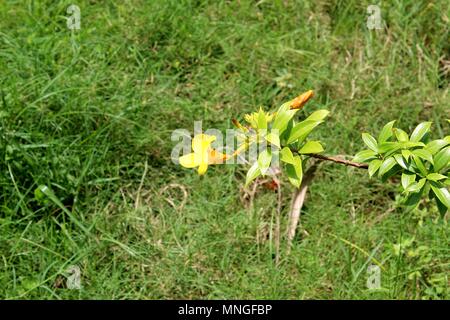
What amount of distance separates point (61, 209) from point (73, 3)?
43.6 inches

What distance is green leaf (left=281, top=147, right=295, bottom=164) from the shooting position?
1559 mm

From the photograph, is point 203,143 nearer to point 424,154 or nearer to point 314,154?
point 314,154

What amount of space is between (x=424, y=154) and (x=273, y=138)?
32 centimetres

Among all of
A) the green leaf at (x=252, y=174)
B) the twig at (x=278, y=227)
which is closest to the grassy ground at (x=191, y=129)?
the twig at (x=278, y=227)

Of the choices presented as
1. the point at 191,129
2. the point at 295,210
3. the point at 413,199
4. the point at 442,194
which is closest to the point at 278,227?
the point at 295,210

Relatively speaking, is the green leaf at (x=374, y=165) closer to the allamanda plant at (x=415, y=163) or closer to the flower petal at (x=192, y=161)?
the allamanda plant at (x=415, y=163)

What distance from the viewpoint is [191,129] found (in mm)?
3232

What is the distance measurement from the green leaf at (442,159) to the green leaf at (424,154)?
0.11 feet

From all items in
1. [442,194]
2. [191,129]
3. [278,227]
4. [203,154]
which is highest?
[191,129]

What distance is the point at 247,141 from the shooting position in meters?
1.56

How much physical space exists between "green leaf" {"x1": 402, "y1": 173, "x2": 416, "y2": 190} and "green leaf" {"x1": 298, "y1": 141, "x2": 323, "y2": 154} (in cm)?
19

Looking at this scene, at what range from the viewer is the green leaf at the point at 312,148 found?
161 cm

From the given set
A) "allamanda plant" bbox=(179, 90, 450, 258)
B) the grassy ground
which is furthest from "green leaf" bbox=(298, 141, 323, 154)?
the grassy ground

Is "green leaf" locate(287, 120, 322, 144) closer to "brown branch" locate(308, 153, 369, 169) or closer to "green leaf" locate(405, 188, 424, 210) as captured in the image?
"brown branch" locate(308, 153, 369, 169)
